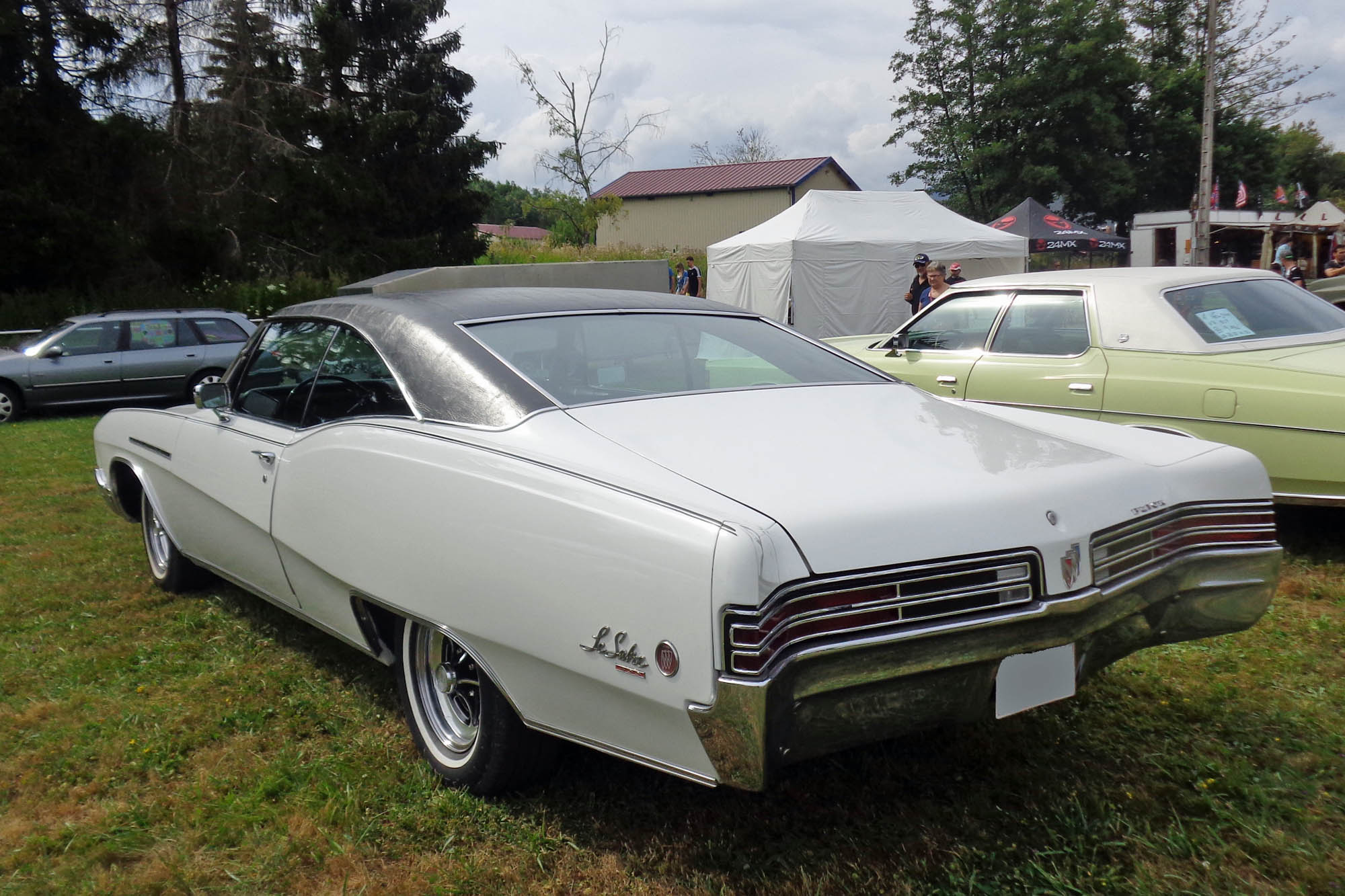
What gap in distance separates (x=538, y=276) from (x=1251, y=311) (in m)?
15.7

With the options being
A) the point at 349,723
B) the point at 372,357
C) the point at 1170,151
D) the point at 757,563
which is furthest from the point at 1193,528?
the point at 1170,151

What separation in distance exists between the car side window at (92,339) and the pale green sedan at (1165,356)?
10815mm

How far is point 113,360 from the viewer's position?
13109 mm

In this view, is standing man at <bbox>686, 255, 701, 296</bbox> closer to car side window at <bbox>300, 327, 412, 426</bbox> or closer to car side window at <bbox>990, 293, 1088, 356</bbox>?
car side window at <bbox>990, 293, 1088, 356</bbox>

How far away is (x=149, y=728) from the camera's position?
3.40 meters

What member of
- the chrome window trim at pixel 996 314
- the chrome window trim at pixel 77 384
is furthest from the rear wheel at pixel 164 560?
the chrome window trim at pixel 77 384

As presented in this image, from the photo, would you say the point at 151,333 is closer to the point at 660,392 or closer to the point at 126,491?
the point at 126,491

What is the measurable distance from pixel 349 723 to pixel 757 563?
6.66 feet

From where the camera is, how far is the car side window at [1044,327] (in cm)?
562

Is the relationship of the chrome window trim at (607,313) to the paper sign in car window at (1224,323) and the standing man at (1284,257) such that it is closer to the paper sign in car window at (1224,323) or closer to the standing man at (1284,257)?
the paper sign in car window at (1224,323)

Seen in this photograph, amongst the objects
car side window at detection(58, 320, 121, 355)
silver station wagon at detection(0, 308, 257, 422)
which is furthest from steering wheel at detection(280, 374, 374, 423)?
car side window at detection(58, 320, 121, 355)

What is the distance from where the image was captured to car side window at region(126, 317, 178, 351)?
43.5 ft

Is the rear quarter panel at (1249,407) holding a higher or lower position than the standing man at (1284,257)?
lower

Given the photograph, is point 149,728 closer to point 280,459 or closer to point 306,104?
point 280,459
